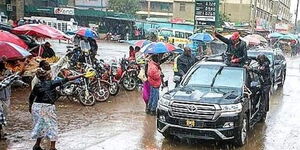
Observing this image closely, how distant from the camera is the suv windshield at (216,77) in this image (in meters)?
9.52

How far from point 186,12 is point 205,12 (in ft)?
184

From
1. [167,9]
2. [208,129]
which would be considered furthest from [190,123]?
[167,9]

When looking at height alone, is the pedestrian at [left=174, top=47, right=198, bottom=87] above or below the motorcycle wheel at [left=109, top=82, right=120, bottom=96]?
above

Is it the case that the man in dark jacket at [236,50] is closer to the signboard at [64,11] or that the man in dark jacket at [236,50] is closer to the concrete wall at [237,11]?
the signboard at [64,11]

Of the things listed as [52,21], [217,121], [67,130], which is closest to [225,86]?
[217,121]

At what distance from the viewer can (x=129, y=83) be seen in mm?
16047

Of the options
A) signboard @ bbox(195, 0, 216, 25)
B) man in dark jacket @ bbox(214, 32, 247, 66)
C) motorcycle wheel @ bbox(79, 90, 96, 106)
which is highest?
signboard @ bbox(195, 0, 216, 25)

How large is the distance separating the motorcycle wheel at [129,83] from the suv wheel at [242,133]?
24.2ft

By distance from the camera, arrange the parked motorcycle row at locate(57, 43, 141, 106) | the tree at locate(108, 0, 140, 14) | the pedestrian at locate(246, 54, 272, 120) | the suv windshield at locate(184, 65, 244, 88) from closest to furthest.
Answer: the suv windshield at locate(184, 65, 244, 88) → the pedestrian at locate(246, 54, 272, 120) → the parked motorcycle row at locate(57, 43, 141, 106) → the tree at locate(108, 0, 140, 14)

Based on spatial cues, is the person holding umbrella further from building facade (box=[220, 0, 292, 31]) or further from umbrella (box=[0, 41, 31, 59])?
building facade (box=[220, 0, 292, 31])

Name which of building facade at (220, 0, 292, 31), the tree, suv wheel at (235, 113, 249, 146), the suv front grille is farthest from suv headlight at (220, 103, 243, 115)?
the tree

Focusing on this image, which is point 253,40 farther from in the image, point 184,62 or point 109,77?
point 109,77

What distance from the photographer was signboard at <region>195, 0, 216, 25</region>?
28.6m

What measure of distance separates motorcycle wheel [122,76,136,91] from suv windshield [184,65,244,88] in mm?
6140
